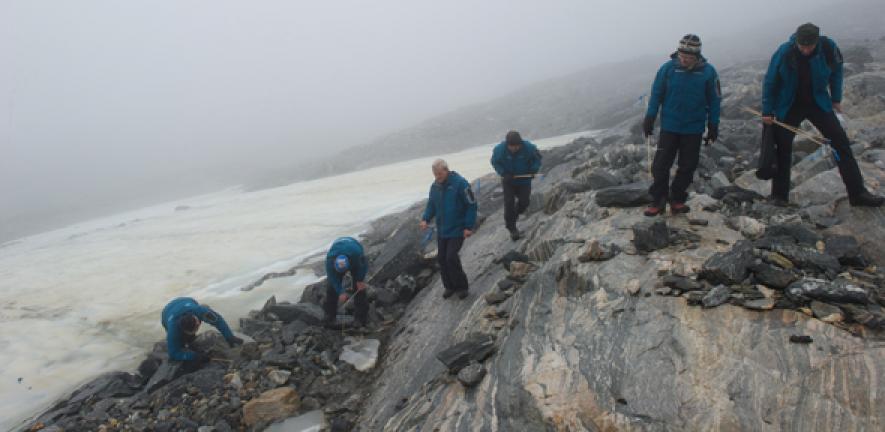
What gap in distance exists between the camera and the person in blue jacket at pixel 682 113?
5.90 meters

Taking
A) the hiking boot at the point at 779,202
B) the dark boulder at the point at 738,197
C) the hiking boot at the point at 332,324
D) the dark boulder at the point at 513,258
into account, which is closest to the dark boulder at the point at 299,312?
the hiking boot at the point at 332,324

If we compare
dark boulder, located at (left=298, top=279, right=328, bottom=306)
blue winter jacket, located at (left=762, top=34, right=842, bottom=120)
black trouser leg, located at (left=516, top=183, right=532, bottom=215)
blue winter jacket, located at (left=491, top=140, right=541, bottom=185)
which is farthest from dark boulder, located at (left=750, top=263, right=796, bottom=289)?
dark boulder, located at (left=298, top=279, right=328, bottom=306)

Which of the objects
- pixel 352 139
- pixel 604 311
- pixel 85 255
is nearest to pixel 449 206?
pixel 604 311

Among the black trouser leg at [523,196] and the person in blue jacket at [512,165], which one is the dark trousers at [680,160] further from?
the black trouser leg at [523,196]

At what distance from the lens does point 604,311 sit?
503 centimetres

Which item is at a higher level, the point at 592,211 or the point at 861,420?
the point at 592,211

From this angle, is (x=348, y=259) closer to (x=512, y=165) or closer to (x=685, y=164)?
(x=512, y=165)

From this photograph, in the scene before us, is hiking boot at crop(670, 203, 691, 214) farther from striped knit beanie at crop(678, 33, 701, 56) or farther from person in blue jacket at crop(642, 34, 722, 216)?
Result: striped knit beanie at crop(678, 33, 701, 56)

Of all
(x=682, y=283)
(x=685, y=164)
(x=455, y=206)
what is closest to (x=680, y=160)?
(x=685, y=164)

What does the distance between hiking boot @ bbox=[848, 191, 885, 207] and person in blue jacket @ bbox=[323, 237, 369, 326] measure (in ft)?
23.3

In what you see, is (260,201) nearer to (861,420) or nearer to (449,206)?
(449,206)

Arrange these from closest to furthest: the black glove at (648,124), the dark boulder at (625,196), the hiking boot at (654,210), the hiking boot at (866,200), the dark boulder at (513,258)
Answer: the hiking boot at (866,200) < the black glove at (648,124) < the hiking boot at (654,210) < the dark boulder at (625,196) < the dark boulder at (513,258)

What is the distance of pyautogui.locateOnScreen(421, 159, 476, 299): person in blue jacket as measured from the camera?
307 inches

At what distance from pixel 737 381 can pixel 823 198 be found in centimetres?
371
